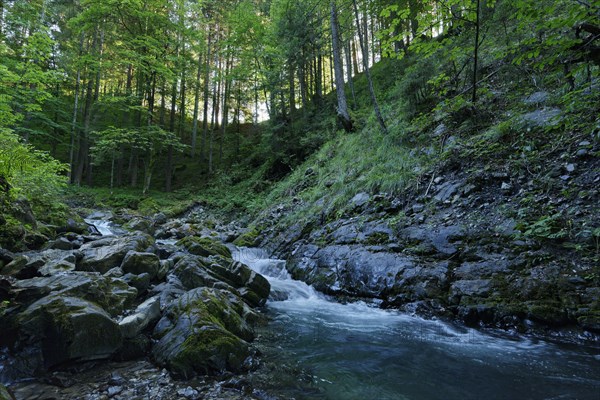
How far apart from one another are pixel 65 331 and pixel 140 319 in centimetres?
90

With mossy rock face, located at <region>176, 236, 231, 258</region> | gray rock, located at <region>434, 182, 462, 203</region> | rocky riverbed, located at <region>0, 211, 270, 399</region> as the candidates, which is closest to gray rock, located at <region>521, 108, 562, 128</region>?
gray rock, located at <region>434, 182, 462, 203</region>

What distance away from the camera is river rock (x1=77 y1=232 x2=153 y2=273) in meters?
6.55

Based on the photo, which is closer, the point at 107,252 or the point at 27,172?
the point at 107,252

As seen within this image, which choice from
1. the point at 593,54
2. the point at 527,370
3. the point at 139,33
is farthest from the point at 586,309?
the point at 139,33

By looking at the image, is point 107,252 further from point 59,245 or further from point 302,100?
point 302,100

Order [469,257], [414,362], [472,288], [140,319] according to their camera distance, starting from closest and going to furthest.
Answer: [414,362] → [140,319] → [472,288] → [469,257]

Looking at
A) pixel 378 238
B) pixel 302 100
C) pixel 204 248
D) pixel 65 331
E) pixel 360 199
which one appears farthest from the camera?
pixel 302 100

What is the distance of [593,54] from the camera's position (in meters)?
4.07

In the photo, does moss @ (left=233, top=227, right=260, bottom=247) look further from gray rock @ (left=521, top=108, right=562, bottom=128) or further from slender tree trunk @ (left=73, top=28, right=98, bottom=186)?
slender tree trunk @ (left=73, top=28, right=98, bottom=186)

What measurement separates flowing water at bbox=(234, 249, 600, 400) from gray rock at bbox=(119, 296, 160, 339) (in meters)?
1.67

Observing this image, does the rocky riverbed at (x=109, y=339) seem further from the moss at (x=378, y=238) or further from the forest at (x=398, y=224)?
the moss at (x=378, y=238)

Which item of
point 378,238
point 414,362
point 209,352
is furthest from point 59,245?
point 414,362

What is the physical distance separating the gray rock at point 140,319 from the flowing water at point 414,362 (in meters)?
1.67

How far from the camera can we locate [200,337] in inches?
158
